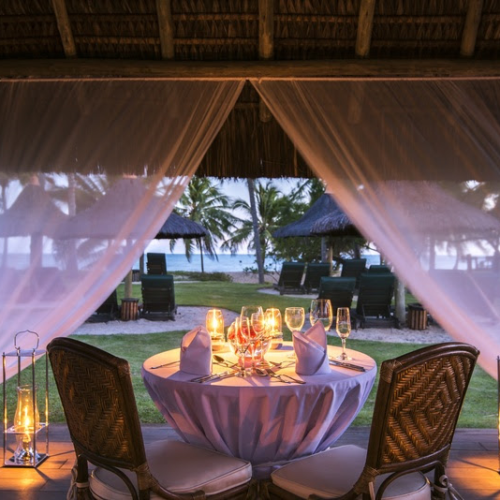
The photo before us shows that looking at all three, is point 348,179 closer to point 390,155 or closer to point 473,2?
point 390,155

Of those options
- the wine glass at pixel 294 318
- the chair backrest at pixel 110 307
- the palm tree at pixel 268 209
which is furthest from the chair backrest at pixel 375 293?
the palm tree at pixel 268 209

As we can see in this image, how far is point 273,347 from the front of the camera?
3064 millimetres

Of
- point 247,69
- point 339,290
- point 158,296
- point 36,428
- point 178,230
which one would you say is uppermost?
point 247,69

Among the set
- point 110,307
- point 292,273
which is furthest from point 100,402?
point 292,273

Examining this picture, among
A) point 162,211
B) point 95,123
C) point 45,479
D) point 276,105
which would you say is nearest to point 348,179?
point 276,105

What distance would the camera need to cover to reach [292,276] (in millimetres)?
14523

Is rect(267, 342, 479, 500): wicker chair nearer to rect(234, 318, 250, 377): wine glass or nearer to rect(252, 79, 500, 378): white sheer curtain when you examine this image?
rect(234, 318, 250, 377): wine glass

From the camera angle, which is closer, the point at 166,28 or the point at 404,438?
the point at 404,438

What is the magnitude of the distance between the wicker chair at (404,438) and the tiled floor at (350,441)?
1.02 meters

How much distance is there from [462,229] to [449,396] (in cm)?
Result: 184

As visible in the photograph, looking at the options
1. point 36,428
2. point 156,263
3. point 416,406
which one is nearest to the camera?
point 416,406

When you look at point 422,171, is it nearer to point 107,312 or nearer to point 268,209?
point 107,312

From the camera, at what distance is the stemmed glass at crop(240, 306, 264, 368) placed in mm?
2498

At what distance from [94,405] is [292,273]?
1251cm
